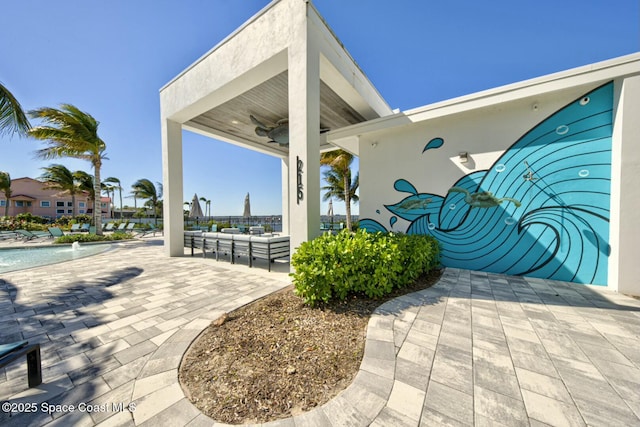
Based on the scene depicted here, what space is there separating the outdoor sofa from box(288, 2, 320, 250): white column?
1.11 m

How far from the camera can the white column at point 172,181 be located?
7.24 metres

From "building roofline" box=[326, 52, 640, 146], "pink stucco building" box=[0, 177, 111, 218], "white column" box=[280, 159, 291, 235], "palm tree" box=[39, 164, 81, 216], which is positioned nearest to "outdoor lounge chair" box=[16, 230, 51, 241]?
"palm tree" box=[39, 164, 81, 216]

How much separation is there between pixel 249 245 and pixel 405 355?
4.64m

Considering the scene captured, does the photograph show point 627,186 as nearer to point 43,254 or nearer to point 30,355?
point 30,355

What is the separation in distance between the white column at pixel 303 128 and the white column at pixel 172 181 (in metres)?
5.23

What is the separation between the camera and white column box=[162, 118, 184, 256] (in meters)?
7.24

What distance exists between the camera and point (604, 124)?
418 cm

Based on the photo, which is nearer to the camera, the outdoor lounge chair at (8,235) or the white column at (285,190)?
the white column at (285,190)

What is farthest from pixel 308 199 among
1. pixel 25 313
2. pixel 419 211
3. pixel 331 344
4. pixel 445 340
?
pixel 25 313

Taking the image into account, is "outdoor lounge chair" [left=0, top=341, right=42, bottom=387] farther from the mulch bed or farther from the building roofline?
the building roofline

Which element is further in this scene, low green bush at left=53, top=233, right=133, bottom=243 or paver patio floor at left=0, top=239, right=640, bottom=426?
low green bush at left=53, top=233, right=133, bottom=243

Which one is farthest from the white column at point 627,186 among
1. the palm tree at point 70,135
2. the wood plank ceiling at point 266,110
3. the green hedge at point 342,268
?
the palm tree at point 70,135

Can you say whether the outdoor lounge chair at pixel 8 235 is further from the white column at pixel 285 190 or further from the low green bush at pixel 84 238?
A: the white column at pixel 285 190

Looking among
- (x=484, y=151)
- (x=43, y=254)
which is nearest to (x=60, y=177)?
(x=43, y=254)
